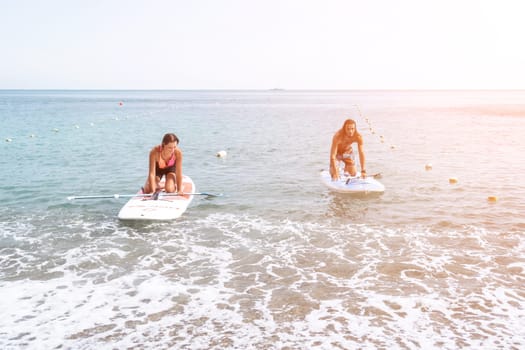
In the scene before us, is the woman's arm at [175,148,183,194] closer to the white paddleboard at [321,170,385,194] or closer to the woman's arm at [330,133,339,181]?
the woman's arm at [330,133,339,181]

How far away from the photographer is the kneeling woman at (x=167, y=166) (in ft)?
40.2

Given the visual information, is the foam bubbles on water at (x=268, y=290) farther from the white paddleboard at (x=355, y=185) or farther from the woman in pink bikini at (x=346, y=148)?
the woman in pink bikini at (x=346, y=148)

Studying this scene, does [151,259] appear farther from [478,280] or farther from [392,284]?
[478,280]

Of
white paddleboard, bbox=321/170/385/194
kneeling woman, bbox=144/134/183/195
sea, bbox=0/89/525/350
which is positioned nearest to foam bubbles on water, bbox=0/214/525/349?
sea, bbox=0/89/525/350

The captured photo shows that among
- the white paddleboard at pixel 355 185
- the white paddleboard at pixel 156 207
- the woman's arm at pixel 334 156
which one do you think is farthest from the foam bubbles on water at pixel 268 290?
the woman's arm at pixel 334 156

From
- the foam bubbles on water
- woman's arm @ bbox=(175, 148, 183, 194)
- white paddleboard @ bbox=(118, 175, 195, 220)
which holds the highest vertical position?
woman's arm @ bbox=(175, 148, 183, 194)

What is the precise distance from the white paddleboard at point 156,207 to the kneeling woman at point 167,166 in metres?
0.25

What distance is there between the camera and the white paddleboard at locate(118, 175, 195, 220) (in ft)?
38.7

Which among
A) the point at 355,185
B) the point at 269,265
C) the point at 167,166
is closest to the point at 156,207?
the point at 167,166

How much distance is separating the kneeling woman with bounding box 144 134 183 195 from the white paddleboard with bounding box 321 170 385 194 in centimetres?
530

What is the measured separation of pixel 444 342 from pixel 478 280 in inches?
97.2

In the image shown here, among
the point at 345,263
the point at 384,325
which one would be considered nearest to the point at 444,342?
the point at 384,325

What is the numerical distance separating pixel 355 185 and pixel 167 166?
237 inches

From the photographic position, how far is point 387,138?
32875mm
